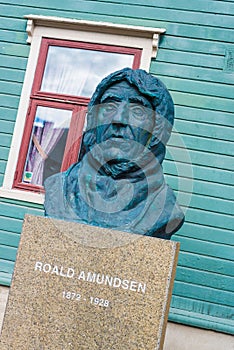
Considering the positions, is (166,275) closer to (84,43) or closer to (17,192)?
(17,192)

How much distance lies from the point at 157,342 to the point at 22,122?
341cm

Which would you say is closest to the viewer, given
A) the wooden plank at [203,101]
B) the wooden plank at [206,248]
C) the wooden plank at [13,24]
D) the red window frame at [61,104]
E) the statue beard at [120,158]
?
the statue beard at [120,158]

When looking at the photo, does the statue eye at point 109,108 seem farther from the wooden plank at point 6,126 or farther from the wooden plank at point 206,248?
the wooden plank at point 6,126

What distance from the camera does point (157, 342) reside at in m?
3.17

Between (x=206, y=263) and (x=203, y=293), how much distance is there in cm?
25

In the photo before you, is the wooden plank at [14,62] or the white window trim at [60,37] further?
the wooden plank at [14,62]

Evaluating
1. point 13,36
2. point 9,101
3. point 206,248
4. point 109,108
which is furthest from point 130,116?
point 13,36

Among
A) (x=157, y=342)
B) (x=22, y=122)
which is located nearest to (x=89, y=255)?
(x=157, y=342)

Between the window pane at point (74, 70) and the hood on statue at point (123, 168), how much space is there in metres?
2.35

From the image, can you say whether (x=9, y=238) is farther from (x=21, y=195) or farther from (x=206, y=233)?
(x=206, y=233)

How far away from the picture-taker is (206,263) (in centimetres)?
554

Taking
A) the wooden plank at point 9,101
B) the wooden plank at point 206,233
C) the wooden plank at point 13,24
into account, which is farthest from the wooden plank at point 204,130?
the wooden plank at point 13,24

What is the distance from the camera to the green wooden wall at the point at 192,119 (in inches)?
217

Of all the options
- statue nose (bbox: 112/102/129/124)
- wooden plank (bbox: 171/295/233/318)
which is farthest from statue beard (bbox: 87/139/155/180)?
wooden plank (bbox: 171/295/233/318)
